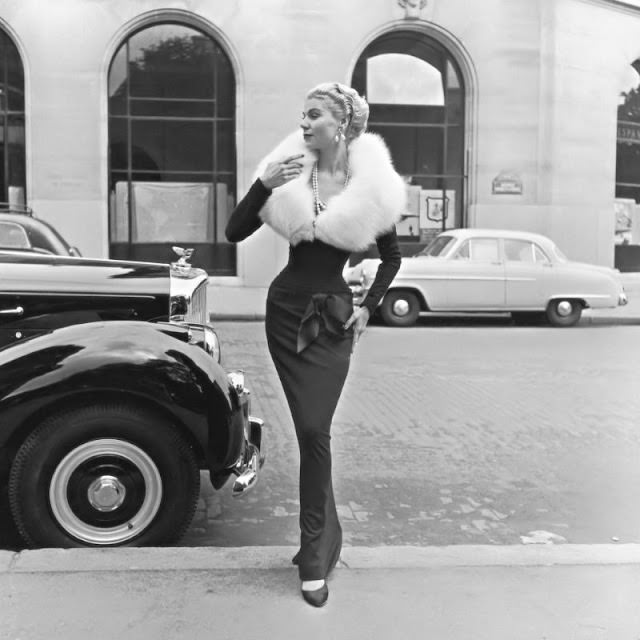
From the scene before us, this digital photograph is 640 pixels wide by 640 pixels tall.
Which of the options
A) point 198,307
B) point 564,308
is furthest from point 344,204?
point 564,308

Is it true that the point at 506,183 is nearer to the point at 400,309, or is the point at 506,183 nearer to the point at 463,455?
the point at 400,309

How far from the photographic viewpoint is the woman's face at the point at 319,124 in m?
3.41

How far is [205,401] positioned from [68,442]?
617 millimetres

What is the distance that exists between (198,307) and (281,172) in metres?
2.05

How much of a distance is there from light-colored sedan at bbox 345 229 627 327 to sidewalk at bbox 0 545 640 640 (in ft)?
35.5

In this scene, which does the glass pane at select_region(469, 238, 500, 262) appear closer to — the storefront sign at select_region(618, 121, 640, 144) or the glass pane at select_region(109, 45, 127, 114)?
the storefront sign at select_region(618, 121, 640, 144)

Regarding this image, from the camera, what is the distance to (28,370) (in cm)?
394

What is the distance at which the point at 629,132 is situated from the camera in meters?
22.1

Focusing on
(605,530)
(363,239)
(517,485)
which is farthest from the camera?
(517,485)

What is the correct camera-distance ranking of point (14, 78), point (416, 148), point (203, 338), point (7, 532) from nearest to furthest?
point (7, 532), point (203, 338), point (14, 78), point (416, 148)

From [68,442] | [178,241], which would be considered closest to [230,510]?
[68,442]

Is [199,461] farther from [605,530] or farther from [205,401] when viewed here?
[605,530]

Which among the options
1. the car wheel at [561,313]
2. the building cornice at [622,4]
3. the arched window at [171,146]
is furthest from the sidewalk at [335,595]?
the building cornice at [622,4]

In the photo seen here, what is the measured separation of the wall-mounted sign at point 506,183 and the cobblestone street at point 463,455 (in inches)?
396
